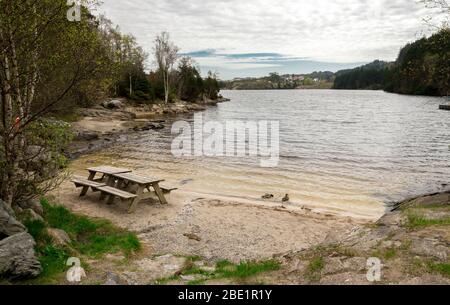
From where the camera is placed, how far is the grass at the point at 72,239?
777 centimetres

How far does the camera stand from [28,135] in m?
10.4

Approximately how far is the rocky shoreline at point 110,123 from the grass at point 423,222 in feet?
68.4

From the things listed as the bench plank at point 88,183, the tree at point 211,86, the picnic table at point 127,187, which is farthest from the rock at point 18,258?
the tree at point 211,86

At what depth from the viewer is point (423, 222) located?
9148 millimetres

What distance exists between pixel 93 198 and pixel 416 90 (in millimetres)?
152193

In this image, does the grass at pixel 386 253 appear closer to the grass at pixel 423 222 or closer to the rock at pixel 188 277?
the grass at pixel 423 222

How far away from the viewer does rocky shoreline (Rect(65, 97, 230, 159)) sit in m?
31.2

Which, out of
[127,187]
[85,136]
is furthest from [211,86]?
[127,187]

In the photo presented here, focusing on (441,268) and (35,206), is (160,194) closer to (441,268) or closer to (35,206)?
(35,206)

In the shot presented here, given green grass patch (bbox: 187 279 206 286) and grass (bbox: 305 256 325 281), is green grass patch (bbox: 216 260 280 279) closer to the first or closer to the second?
green grass patch (bbox: 187 279 206 286)

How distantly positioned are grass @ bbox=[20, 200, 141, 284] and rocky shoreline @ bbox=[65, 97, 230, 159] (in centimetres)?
1348

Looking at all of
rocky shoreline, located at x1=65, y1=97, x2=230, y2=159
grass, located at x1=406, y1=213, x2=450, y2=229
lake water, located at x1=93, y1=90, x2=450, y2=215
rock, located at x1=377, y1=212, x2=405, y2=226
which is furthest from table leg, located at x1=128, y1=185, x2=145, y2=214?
rocky shoreline, located at x1=65, y1=97, x2=230, y2=159
